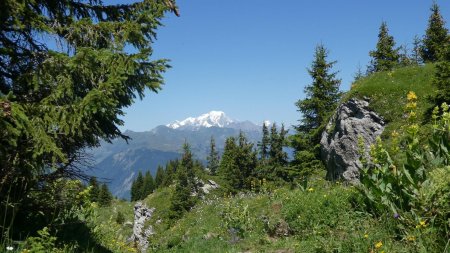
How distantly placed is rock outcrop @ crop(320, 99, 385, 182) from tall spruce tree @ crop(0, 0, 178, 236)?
45.2ft

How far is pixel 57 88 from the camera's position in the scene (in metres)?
5.77

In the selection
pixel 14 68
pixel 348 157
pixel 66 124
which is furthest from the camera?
pixel 348 157

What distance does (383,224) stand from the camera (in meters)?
5.72

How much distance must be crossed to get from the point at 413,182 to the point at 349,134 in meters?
14.9

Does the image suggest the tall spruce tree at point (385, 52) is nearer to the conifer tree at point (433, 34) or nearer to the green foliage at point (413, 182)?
the conifer tree at point (433, 34)

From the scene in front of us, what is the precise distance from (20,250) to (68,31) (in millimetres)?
3969

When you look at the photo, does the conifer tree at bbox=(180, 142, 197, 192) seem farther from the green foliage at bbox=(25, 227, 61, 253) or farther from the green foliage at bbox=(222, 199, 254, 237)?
the green foliage at bbox=(25, 227, 61, 253)

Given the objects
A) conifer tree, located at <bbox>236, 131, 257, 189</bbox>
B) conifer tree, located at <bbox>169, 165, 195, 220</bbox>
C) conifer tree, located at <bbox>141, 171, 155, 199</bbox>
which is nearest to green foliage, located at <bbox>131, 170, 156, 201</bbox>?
conifer tree, located at <bbox>141, 171, 155, 199</bbox>

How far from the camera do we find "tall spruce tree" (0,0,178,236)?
548cm

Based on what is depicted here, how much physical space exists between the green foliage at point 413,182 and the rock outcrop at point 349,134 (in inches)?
466

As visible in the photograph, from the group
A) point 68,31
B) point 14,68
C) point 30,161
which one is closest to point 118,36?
point 68,31

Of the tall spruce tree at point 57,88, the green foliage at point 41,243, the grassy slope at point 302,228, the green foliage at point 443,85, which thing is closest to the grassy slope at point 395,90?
the grassy slope at point 302,228

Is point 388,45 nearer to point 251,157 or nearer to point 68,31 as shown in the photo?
point 251,157

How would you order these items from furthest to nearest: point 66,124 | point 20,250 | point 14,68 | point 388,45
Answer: point 388,45
point 14,68
point 66,124
point 20,250
